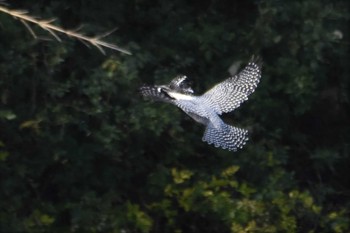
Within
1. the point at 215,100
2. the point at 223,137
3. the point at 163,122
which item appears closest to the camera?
the point at 223,137

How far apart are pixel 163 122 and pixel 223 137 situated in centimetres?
113

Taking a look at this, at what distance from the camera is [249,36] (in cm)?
680

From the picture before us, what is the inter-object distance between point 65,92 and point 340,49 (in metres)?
1.51

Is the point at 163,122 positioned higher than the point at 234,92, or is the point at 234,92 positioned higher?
the point at 163,122

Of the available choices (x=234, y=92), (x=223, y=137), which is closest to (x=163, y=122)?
(x=234, y=92)

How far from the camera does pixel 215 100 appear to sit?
536cm

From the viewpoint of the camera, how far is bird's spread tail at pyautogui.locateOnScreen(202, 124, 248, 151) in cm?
520

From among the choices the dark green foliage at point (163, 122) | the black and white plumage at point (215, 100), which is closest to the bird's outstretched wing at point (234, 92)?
the black and white plumage at point (215, 100)

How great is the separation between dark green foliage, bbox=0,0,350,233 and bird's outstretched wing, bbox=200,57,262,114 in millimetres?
872

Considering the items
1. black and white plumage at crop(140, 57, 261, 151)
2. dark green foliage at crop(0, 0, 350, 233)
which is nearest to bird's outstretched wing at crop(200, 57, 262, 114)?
black and white plumage at crop(140, 57, 261, 151)

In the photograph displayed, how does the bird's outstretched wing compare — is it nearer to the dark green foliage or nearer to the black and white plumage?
the black and white plumage

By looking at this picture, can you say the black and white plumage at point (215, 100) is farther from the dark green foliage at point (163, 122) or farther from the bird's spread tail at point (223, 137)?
the dark green foliage at point (163, 122)

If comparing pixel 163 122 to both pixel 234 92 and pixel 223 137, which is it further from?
pixel 223 137

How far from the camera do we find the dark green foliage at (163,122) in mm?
6348
